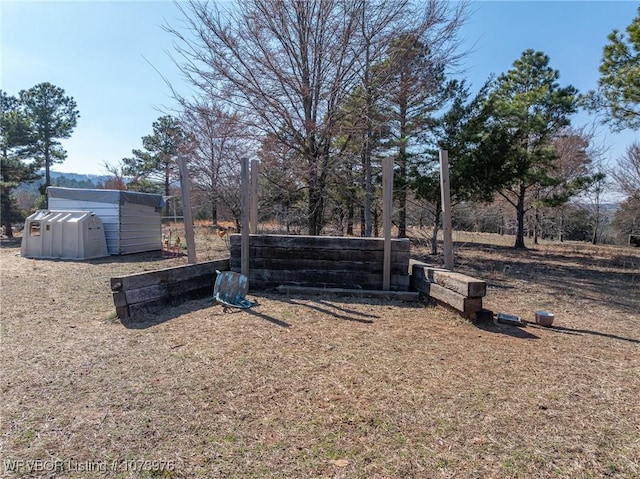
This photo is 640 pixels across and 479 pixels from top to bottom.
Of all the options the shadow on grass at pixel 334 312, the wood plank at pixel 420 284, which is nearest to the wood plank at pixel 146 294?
the shadow on grass at pixel 334 312

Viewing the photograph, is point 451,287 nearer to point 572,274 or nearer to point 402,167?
point 572,274

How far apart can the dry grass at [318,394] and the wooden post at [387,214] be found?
767 millimetres

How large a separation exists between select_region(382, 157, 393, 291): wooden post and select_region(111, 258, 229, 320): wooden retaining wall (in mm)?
2443

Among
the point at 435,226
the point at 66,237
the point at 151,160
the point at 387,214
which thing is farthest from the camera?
the point at 151,160

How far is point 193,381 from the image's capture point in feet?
8.25

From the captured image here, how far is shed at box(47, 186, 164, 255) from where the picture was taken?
408 inches

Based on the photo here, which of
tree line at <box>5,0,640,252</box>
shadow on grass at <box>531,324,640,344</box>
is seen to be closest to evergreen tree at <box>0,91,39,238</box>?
tree line at <box>5,0,640,252</box>

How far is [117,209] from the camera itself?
10.4 meters

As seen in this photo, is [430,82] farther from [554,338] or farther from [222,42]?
[554,338]

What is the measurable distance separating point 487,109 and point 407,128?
2.18 meters

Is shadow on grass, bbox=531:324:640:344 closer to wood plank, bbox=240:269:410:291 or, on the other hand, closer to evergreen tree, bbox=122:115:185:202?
wood plank, bbox=240:269:410:291

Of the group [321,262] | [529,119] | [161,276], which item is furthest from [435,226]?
[161,276]

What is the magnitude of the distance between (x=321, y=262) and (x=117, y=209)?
7740mm

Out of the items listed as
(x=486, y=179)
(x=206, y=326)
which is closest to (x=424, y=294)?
(x=206, y=326)
